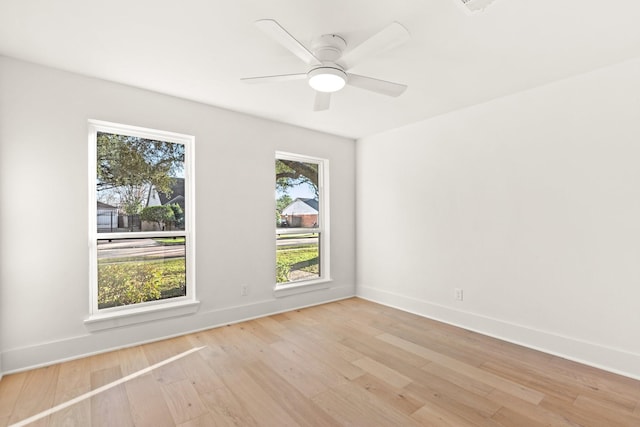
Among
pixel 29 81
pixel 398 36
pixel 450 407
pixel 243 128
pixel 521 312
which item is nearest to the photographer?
pixel 398 36

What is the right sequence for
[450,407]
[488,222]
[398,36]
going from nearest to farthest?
[398,36] → [450,407] → [488,222]

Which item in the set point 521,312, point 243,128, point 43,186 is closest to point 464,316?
point 521,312

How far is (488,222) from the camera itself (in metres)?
3.23

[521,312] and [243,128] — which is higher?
[243,128]

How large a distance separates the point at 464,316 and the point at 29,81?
15.0 ft

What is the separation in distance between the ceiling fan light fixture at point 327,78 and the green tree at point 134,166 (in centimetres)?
184

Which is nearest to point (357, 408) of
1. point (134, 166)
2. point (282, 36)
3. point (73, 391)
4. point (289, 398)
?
point (289, 398)

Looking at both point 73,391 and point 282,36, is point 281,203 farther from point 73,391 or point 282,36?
point 73,391

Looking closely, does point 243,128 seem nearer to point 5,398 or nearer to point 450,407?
point 5,398

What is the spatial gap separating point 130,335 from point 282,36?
2.86m

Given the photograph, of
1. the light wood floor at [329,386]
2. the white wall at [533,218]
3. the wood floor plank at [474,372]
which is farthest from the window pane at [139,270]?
the white wall at [533,218]

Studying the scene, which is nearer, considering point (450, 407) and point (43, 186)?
point (450, 407)

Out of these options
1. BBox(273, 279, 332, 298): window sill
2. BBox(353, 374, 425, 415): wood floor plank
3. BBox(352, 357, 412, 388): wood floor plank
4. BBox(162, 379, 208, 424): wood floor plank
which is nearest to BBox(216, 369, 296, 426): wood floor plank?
BBox(162, 379, 208, 424): wood floor plank

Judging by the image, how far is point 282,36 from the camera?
173cm
